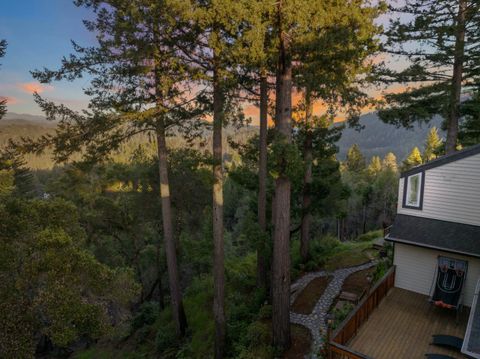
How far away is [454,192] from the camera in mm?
10047

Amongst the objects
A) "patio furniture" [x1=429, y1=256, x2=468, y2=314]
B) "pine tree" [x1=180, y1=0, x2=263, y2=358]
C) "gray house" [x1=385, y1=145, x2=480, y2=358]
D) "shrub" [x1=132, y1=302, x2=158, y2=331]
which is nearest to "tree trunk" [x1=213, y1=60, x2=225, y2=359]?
"pine tree" [x1=180, y1=0, x2=263, y2=358]

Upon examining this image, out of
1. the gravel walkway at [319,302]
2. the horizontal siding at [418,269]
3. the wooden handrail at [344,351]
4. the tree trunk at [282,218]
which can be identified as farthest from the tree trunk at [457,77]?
the wooden handrail at [344,351]

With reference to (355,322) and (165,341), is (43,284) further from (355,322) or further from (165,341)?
(355,322)

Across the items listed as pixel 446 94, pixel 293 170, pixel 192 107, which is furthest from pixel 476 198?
pixel 192 107

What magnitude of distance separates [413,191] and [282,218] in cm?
611

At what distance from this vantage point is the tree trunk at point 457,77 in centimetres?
1077

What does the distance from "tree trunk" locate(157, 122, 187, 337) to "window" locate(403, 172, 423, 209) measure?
912 centimetres

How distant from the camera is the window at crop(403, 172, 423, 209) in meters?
10.7

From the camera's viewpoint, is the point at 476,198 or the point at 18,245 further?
the point at 476,198

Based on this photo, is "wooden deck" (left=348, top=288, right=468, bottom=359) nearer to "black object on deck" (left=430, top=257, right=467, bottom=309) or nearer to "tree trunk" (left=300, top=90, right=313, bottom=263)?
"black object on deck" (left=430, top=257, right=467, bottom=309)

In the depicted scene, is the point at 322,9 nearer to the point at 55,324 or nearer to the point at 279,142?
the point at 279,142

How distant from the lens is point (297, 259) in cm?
1631

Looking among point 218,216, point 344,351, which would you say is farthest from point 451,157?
point 218,216

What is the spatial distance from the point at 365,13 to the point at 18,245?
10.5 metres
